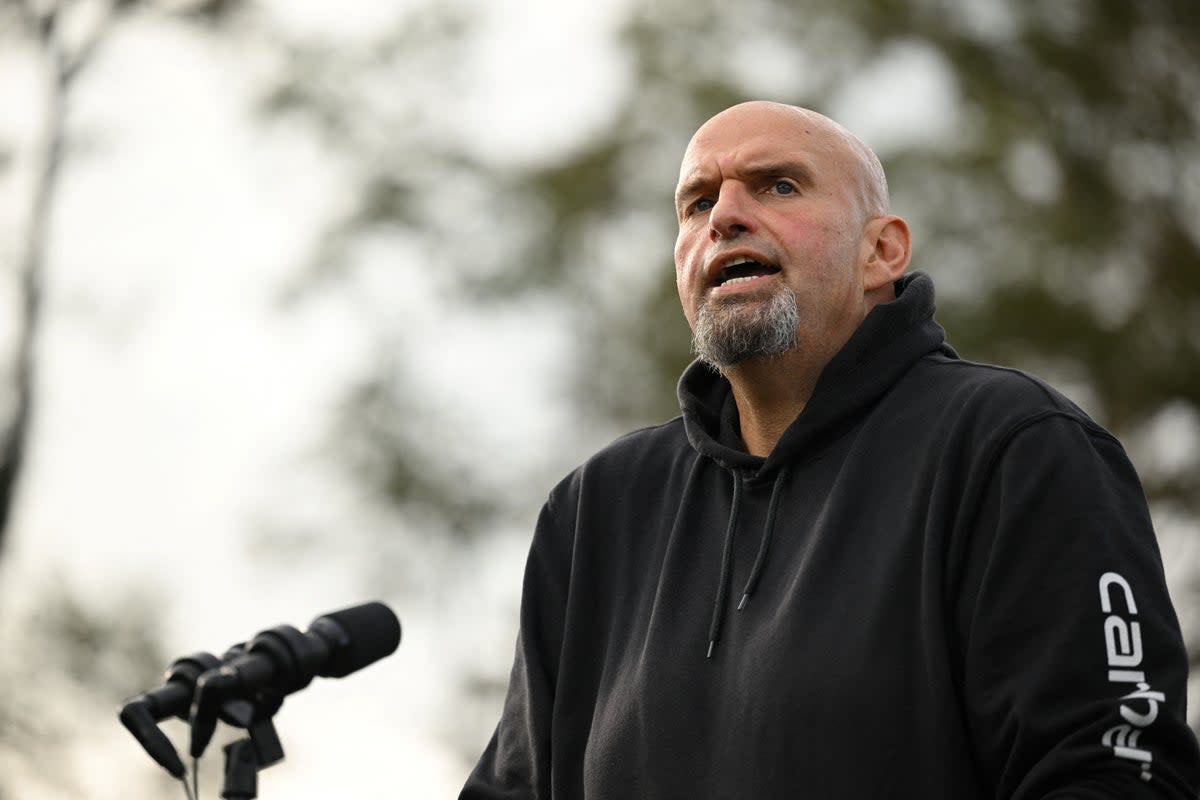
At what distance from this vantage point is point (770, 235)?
3.61 m

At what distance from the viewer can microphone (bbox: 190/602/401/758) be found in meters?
2.80

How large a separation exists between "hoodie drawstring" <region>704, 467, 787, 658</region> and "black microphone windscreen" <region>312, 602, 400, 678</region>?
2.08ft

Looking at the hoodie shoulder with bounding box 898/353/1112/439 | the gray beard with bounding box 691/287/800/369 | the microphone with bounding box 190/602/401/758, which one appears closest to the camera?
the microphone with bounding box 190/602/401/758

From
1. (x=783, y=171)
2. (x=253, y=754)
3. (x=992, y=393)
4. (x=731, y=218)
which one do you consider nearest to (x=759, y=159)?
(x=783, y=171)

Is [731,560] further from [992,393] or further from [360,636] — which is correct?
[360,636]

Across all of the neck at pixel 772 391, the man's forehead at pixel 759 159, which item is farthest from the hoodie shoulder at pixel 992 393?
the man's forehead at pixel 759 159

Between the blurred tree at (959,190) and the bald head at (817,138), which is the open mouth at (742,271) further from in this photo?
the blurred tree at (959,190)

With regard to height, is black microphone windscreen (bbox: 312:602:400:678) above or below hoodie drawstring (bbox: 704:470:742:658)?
below

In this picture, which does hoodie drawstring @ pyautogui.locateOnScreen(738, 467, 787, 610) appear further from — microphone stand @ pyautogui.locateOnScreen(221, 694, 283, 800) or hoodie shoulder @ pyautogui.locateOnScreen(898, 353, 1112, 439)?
microphone stand @ pyautogui.locateOnScreen(221, 694, 283, 800)

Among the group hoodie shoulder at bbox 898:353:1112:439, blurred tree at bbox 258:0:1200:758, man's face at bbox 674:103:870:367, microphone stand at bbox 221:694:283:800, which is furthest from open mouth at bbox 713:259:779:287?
blurred tree at bbox 258:0:1200:758

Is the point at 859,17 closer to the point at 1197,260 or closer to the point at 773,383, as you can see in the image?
the point at 1197,260

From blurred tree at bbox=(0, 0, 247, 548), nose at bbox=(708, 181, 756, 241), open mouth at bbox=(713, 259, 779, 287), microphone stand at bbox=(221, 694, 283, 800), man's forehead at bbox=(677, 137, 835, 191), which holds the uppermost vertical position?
blurred tree at bbox=(0, 0, 247, 548)

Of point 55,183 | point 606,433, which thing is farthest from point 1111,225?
point 55,183

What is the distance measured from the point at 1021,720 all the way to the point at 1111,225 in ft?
39.6
